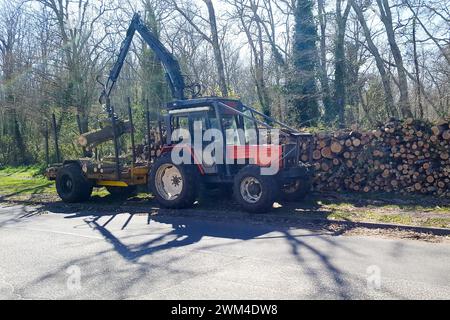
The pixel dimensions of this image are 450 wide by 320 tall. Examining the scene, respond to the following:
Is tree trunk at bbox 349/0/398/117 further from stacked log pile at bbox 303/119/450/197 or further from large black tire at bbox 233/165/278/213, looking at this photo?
large black tire at bbox 233/165/278/213

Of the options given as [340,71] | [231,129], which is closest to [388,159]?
[231,129]

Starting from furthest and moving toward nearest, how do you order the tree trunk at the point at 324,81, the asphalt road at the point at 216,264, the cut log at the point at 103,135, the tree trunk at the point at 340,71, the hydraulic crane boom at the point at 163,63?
the tree trunk at the point at 324,81, the tree trunk at the point at 340,71, the cut log at the point at 103,135, the hydraulic crane boom at the point at 163,63, the asphalt road at the point at 216,264

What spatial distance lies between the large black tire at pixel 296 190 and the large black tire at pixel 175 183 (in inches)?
88.0

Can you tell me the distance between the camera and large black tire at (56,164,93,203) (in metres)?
14.6

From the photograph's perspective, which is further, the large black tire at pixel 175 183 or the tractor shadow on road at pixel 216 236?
the large black tire at pixel 175 183

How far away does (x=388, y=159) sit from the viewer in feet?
42.3

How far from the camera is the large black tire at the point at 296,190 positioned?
12.1m

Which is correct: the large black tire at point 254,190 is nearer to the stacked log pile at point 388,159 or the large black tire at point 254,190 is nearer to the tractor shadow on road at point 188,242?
the tractor shadow on road at point 188,242

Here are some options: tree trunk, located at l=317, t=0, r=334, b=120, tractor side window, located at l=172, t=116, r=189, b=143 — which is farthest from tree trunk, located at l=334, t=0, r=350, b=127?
tractor side window, located at l=172, t=116, r=189, b=143

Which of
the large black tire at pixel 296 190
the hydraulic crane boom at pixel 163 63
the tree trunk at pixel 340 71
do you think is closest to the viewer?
the large black tire at pixel 296 190

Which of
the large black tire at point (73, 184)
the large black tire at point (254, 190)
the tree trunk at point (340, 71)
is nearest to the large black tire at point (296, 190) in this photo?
the large black tire at point (254, 190)

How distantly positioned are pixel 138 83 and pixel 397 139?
77.0 feet

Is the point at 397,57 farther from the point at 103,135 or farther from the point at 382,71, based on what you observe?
the point at 103,135

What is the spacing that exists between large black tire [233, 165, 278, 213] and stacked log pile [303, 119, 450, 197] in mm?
3428
